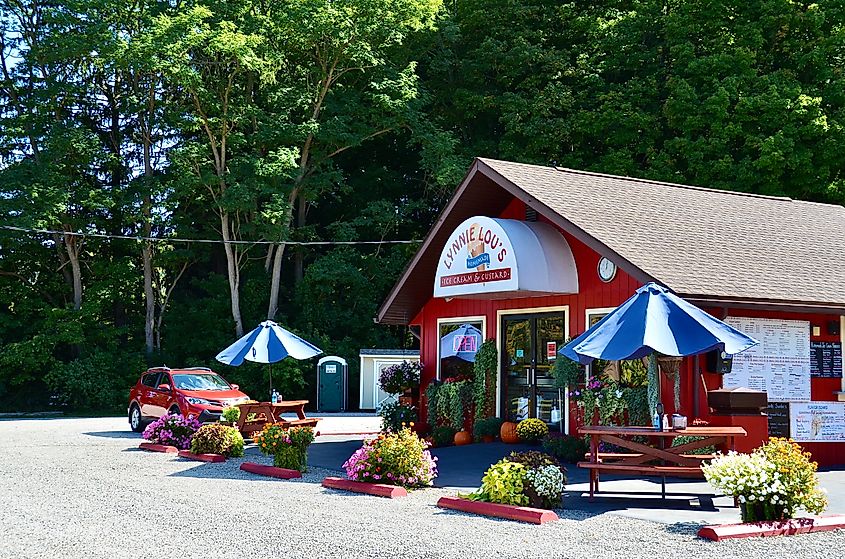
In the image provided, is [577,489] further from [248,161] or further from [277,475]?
[248,161]

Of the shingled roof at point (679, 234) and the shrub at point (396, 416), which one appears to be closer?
the shingled roof at point (679, 234)

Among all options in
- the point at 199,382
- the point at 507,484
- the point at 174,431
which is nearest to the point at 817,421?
the point at 507,484

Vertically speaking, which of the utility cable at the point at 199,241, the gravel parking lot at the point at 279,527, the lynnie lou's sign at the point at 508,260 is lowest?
the gravel parking lot at the point at 279,527

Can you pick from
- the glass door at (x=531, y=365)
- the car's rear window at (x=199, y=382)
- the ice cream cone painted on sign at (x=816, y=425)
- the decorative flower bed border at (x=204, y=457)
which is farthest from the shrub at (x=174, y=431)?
the ice cream cone painted on sign at (x=816, y=425)

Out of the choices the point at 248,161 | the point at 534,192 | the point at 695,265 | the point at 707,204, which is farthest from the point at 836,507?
the point at 248,161

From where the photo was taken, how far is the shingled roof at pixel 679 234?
1557cm

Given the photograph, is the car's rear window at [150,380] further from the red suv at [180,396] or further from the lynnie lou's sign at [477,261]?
the lynnie lou's sign at [477,261]

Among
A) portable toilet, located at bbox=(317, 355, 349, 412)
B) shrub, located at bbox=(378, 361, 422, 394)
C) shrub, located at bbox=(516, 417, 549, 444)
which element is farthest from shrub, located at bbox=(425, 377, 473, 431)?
portable toilet, located at bbox=(317, 355, 349, 412)

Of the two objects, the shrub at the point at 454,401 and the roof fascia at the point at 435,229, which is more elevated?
the roof fascia at the point at 435,229

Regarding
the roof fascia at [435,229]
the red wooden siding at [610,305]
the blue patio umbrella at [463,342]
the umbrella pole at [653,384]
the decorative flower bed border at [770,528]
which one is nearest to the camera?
the decorative flower bed border at [770,528]

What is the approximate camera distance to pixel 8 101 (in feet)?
135

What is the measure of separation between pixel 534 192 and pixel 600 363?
10.0 feet

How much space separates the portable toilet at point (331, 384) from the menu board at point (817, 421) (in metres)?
22.8

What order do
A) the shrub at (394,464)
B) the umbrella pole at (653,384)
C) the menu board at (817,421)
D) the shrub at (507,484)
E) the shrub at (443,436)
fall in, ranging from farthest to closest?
1. the shrub at (443,436)
2. the menu board at (817,421)
3. the umbrella pole at (653,384)
4. the shrub at (394,464)
5. the shrub at (507,484)
